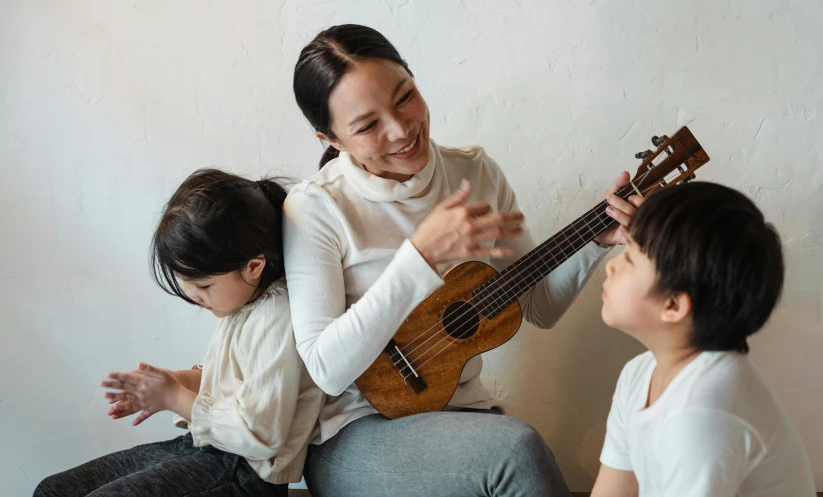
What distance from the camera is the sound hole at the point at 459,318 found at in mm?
1283

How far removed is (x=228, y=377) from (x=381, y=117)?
51 centimetres

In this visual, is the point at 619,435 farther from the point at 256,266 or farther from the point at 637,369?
the point at 256,266

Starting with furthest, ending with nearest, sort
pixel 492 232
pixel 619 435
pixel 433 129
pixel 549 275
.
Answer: pixel 433 129
pixel 549 275
pixel 492 232
pixel 619 435

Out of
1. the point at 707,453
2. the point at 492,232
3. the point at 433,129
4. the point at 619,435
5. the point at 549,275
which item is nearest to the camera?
the point at 707,453

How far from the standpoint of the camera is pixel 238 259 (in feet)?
4.03

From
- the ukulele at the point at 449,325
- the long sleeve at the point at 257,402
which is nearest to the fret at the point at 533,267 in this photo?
the ukulele at the point at 449,325

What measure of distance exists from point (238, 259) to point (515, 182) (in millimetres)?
620

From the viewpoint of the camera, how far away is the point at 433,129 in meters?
1.55

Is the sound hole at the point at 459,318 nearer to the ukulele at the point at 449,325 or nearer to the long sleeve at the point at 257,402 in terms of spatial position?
the ukulele at the point at 449,325

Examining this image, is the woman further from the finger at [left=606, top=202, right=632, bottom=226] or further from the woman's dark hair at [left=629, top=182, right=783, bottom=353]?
the woman's dark hair at [left=629, top=182, right=783, bottom=353]

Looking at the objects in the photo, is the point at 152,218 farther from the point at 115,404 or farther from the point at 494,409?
the point at 494,409

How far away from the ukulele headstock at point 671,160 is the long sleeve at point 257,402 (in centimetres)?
63

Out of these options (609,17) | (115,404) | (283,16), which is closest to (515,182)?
(609,17)

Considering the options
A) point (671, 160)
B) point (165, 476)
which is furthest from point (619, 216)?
point (165, 476)
